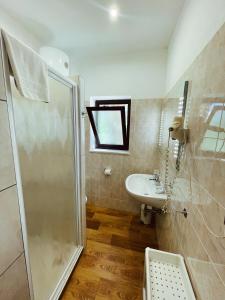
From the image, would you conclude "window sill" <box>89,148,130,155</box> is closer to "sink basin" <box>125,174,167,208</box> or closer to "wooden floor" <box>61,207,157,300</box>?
"sink basin" <box>125,174,167,208</box>

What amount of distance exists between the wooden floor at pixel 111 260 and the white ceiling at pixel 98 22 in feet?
7.90

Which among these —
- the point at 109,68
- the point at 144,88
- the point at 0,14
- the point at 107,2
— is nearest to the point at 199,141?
the point at 107,2

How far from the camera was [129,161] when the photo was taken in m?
2.24

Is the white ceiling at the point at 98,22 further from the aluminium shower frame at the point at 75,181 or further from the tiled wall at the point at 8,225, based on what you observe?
the tiled wall at the point at 8,225

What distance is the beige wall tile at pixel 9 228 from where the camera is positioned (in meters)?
0.65

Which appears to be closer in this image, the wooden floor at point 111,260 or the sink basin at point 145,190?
the wooden floor at point 111,260

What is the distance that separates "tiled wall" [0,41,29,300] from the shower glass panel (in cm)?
12

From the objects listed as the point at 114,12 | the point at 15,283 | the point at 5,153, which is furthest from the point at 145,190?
the point at 114,12

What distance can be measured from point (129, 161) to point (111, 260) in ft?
4.07

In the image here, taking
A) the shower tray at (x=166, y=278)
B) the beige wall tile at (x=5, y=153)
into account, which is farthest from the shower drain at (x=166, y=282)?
the beige wall tile at (x=5, y=153)

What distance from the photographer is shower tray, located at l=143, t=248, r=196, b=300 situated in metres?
0.74

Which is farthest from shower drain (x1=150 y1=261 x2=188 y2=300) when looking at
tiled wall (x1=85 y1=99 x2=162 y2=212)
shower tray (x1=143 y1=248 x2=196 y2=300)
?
tiled wall (x1=85 y1=99 x2=162 y2=212)

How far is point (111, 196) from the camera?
243 cm

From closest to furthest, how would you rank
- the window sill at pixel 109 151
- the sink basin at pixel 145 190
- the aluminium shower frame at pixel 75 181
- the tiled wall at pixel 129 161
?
1. the aluminium shower frame at pixel 75 181
2. the sink basin at pixel 145 190
3. the tiled wall at pixel 129 161
4. the window sill at pixel 109 151
